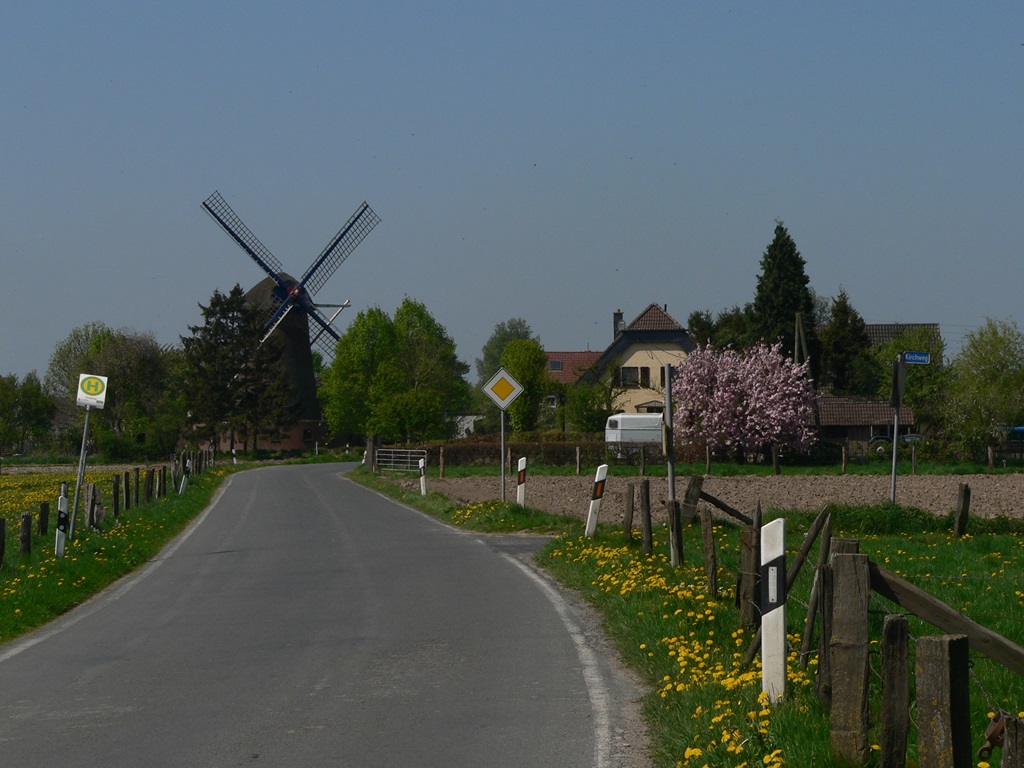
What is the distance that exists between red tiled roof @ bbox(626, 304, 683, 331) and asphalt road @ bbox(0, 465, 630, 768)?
67.5 m

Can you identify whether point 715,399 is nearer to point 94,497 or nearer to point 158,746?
point 94,497

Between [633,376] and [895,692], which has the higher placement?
[633,376]

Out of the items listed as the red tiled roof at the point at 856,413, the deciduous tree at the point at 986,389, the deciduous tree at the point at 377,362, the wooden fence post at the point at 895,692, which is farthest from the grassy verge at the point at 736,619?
the deciduous tree at the point at 377,362

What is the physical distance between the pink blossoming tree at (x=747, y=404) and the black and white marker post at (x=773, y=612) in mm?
59417

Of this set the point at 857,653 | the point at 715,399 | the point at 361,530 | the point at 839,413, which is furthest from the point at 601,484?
the point at 839,413

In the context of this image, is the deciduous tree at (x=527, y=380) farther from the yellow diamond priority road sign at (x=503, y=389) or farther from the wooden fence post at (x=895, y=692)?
the wooden fence post at (x=895, y=692)

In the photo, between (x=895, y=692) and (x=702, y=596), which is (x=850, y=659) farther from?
(x=702, y=596)

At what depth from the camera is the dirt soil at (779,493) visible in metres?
29.0

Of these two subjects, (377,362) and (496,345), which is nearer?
(377,362)

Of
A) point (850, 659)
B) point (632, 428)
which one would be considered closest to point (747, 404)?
point (632, 428)

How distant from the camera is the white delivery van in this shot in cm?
6950

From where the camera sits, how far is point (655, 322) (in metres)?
84.8

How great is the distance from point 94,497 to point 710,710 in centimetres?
1737

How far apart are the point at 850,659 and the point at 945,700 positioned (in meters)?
1.24
